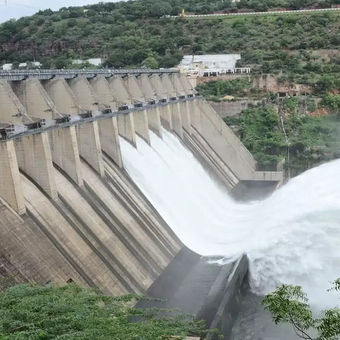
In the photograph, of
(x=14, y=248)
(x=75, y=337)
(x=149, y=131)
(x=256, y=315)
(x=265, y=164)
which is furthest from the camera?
(x=265, y=164)

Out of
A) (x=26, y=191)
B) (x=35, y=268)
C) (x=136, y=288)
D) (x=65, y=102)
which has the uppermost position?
(x=65, y=102)

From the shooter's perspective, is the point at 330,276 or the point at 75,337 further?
the point at 330,276

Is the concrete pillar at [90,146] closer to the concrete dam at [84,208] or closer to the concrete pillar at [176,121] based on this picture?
the concrete dam at [84,208]

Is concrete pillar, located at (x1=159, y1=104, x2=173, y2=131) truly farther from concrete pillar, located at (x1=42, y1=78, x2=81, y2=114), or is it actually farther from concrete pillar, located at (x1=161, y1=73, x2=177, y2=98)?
concrete pillar, located at (x1=42, y1=78, x2=81, y2=114)

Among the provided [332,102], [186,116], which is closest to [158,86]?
[186,116]

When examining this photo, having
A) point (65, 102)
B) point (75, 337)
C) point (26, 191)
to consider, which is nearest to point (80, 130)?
point (65, 102)

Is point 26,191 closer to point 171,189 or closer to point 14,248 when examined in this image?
point 14,248
